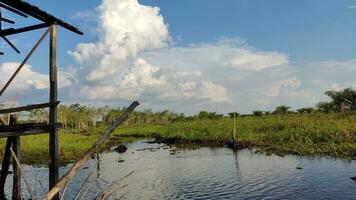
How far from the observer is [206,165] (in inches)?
1219

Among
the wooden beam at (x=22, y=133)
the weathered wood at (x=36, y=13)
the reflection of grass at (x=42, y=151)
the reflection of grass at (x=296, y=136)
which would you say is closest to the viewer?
the weathered wood at (x=36, y=13)

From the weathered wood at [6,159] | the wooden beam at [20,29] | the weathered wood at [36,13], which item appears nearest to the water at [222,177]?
the weathered wood at [6,159]

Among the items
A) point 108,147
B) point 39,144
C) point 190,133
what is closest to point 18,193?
point 39,144

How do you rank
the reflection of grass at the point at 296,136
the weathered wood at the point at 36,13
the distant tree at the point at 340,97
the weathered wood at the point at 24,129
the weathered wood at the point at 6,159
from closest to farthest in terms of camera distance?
the weathered wood at the point at 36,13, the weathered wood at the point at 24,129, the weathered wood at the point at 6,159, the reflection of grass at the point at 296,136, the distant tree at the point at 340,97

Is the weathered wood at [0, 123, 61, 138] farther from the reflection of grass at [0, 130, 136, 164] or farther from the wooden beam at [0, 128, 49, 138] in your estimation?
the reflection of grass at [0, 130, 136, 164]

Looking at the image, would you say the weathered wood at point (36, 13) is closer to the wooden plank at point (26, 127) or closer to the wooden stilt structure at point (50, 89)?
the wooden stilt structure at point (50, 89)

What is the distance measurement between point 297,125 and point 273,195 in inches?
971

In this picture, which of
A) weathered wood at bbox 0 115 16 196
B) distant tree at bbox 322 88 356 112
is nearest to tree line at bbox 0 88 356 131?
distant tree at bbox 322 88 356 112

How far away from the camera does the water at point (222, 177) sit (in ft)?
67.4

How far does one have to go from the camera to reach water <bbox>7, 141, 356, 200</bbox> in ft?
67.4

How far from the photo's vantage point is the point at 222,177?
1011 inches

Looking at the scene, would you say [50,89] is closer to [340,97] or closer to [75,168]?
[75,168]

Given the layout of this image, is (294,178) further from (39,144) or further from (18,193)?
(39,144)

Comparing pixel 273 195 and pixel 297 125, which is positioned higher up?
pixel 297 125
